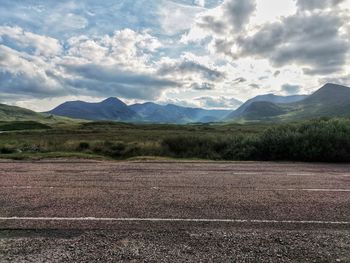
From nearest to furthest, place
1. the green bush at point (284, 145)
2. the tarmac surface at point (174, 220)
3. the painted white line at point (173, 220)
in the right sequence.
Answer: the tarmac surface at point (174, 220), the painted white line at point (173, 220), the green bush at point (284, 145)

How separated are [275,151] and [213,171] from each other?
808 cm

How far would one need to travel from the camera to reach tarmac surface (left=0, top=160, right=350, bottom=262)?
18.1 feet

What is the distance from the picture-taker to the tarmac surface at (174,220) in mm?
5520

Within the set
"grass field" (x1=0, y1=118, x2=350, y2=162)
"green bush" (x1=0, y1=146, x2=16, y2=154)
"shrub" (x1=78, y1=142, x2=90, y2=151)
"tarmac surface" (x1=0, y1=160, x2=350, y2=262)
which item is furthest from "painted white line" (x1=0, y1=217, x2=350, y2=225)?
"shrub" (x1=78, y1=142, x2=90, y2=151)

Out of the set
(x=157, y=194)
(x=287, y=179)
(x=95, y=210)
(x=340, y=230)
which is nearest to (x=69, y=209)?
(x=95, y=210)

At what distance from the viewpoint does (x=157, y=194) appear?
9781mm

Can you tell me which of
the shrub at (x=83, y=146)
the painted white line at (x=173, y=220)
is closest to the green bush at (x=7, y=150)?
the shrub at (x=83, y=146)

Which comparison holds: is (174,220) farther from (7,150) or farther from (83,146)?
(83,146)

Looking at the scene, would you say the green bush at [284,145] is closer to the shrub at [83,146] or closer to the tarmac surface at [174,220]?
the shrub at [83,146]

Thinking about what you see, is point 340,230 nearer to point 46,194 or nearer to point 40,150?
point 46,194

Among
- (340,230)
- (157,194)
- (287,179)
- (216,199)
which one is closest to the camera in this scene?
(340,230)

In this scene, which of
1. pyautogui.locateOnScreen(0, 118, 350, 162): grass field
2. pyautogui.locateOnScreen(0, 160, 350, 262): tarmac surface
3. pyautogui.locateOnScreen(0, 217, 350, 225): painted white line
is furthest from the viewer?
pyautogui.locateOnScreen(0, 118, 350, 162): grass field

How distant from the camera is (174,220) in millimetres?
7215

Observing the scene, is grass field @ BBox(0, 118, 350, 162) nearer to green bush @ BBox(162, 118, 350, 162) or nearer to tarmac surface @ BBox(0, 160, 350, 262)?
green bush @ BBox(162, 118, 350, 162)
